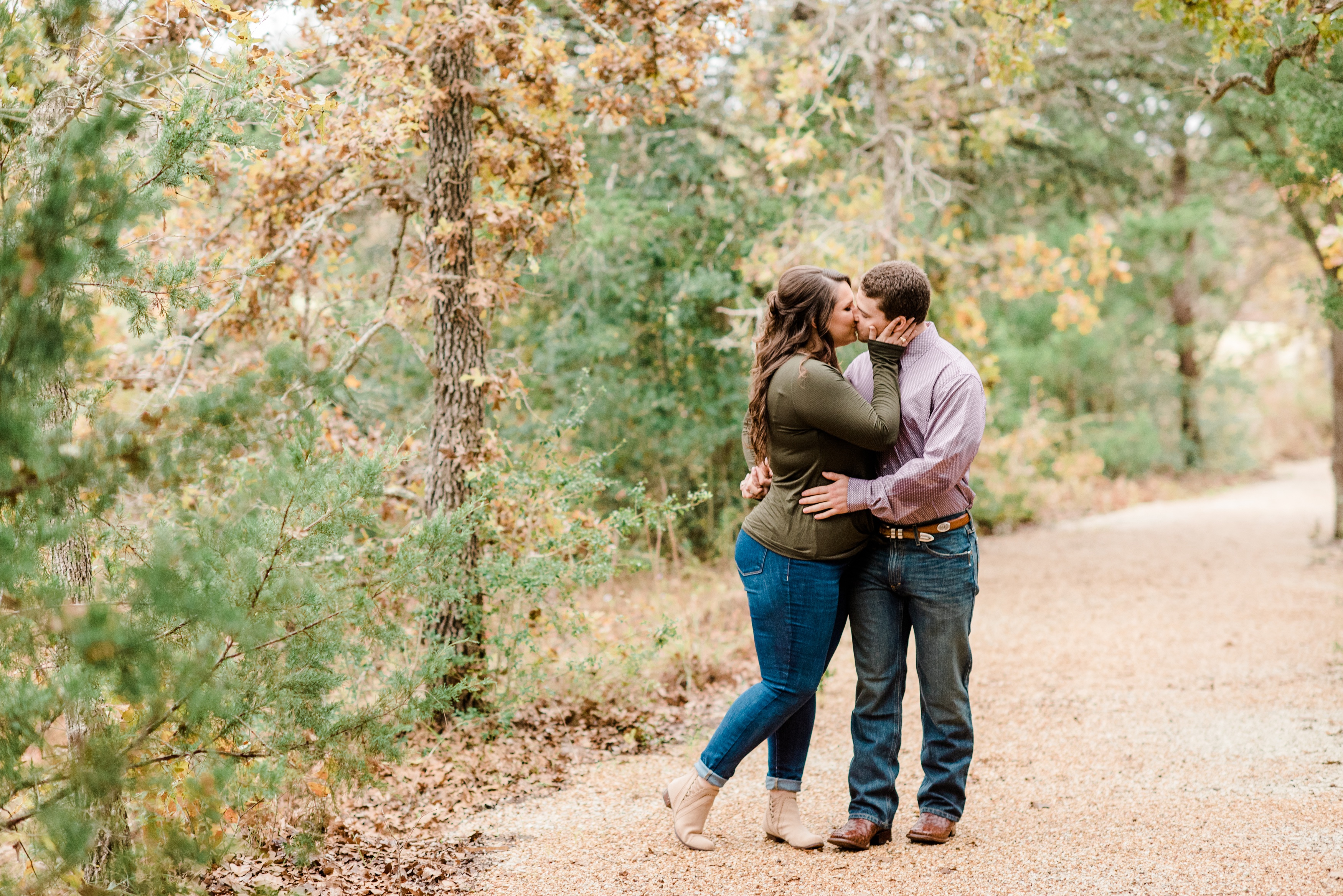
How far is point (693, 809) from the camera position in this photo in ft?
12.1

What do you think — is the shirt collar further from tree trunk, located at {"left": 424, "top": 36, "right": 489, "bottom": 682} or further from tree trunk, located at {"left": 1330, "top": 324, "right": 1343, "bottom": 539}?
tree trunk, located at {"left": 1330, "top": 324, "right": 1343, "bottom": 539}

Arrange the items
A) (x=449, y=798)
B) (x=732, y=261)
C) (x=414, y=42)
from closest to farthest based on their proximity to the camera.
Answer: (x=449, y=798) < (x=414, y=42) < (x=732, y=261)

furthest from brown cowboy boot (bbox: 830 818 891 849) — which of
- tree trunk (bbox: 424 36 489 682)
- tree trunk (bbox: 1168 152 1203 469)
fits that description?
tree trunk (bbox: 1168 152 1203 469)

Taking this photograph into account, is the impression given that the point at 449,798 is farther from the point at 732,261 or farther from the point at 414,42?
the point at 732,261

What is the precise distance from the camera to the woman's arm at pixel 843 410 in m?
3.34

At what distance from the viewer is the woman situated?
339 centimetres

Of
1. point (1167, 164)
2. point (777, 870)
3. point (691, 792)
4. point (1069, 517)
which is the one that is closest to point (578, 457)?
point (691, 792)

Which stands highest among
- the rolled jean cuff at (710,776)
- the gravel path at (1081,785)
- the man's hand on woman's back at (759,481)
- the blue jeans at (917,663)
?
the man's hand on woman's back at (759,481)

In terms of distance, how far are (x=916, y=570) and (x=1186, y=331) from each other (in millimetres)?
15985

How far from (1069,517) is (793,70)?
8786 millimetres

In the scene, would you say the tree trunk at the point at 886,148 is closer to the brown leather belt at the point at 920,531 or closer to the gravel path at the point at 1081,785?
the gravel path at the point at 1081,785

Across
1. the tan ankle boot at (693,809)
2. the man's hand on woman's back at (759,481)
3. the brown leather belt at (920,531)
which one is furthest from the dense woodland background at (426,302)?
the brown leather belt at (920,531)

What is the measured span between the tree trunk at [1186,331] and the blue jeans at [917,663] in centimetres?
1446

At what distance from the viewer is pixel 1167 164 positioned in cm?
1666
